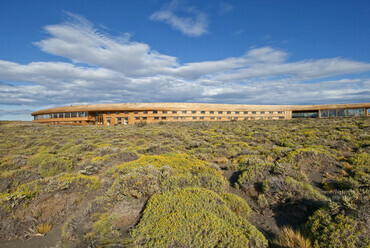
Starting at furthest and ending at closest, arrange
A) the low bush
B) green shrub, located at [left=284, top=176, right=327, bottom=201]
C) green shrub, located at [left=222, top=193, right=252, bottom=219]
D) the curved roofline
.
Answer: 1. the curved roofline
2. green shrub, located at [left=284, top=176, right=327, bottom=201]
3. green shrub, located at [left=222, top=193, right=252, bottom=219]
4. the low bush

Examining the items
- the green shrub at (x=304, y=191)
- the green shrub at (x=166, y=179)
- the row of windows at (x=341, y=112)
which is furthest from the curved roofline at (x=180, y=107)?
the green shrub at (x=304, y=191)

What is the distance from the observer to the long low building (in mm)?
41562

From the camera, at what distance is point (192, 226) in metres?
3.92

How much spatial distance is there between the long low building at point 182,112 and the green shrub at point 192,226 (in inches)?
1474

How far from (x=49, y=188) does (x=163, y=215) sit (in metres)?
4.45

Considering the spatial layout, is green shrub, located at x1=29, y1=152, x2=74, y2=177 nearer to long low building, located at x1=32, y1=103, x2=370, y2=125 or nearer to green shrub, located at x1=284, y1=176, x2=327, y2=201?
green shrub, located at x1=284, y1=176, x2=327, y2=201

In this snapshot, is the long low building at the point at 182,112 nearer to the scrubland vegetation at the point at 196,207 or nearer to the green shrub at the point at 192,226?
the scrubland vegetation at the point at 196,207

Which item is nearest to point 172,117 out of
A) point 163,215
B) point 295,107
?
point 295,107

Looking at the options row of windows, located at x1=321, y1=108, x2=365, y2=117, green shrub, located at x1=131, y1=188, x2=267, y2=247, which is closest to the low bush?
green shrub, located at x1=131, y1=188, x2=267, y2=247

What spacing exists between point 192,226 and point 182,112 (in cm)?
3900

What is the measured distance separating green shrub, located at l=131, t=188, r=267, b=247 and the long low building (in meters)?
37.5

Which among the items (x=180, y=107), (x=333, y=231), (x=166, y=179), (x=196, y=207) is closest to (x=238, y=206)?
(x=196, y=207)

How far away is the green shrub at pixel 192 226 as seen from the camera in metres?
3.68

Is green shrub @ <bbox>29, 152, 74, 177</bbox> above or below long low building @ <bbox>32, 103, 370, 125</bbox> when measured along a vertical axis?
below
